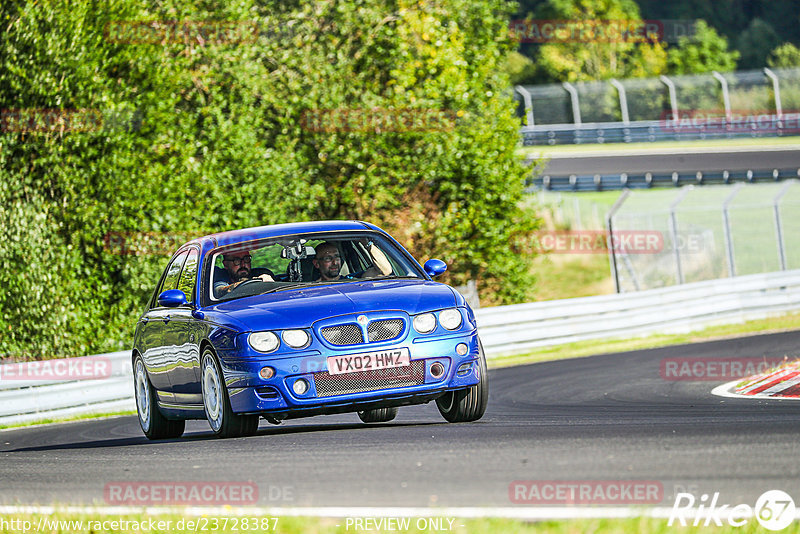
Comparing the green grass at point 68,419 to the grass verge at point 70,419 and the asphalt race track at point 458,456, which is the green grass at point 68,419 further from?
the asphalt race track at point 458,456

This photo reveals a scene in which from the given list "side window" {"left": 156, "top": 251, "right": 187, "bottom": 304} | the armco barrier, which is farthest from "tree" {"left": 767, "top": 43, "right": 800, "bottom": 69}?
"side window" {"left": 156, "top": 251, "right": 187, "bottom": 304}

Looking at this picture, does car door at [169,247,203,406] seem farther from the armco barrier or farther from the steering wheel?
the armco barrier

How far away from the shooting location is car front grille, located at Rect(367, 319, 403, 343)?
820 centimetres

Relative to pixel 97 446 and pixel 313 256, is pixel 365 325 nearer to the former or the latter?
pixel 313 256

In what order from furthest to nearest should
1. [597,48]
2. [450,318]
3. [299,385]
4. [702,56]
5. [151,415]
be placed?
1. [597,48]
2. [702,56]
3. [151,415]
4. [450,318]
5. [299,385]

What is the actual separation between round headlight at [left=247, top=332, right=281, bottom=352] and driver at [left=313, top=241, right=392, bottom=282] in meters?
1.18

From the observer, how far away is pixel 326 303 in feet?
27.4

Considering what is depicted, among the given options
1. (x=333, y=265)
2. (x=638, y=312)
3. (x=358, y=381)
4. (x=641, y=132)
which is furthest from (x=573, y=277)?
(x=358, y=381)

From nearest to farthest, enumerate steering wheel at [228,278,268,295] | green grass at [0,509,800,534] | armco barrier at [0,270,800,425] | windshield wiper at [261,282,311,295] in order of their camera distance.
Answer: green grass at [0,509,800,534], windshield wiper at [261,282,311,295], steering wheel at [228,278,268,295], armco barrier at [0,270,800,425]

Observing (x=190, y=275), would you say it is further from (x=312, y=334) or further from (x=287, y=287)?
(x=312, y=334)

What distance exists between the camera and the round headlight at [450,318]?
848 centimetres

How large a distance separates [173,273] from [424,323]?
9.88ft

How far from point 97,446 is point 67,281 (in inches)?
470

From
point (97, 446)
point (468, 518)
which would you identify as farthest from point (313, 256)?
point (468, 518)
